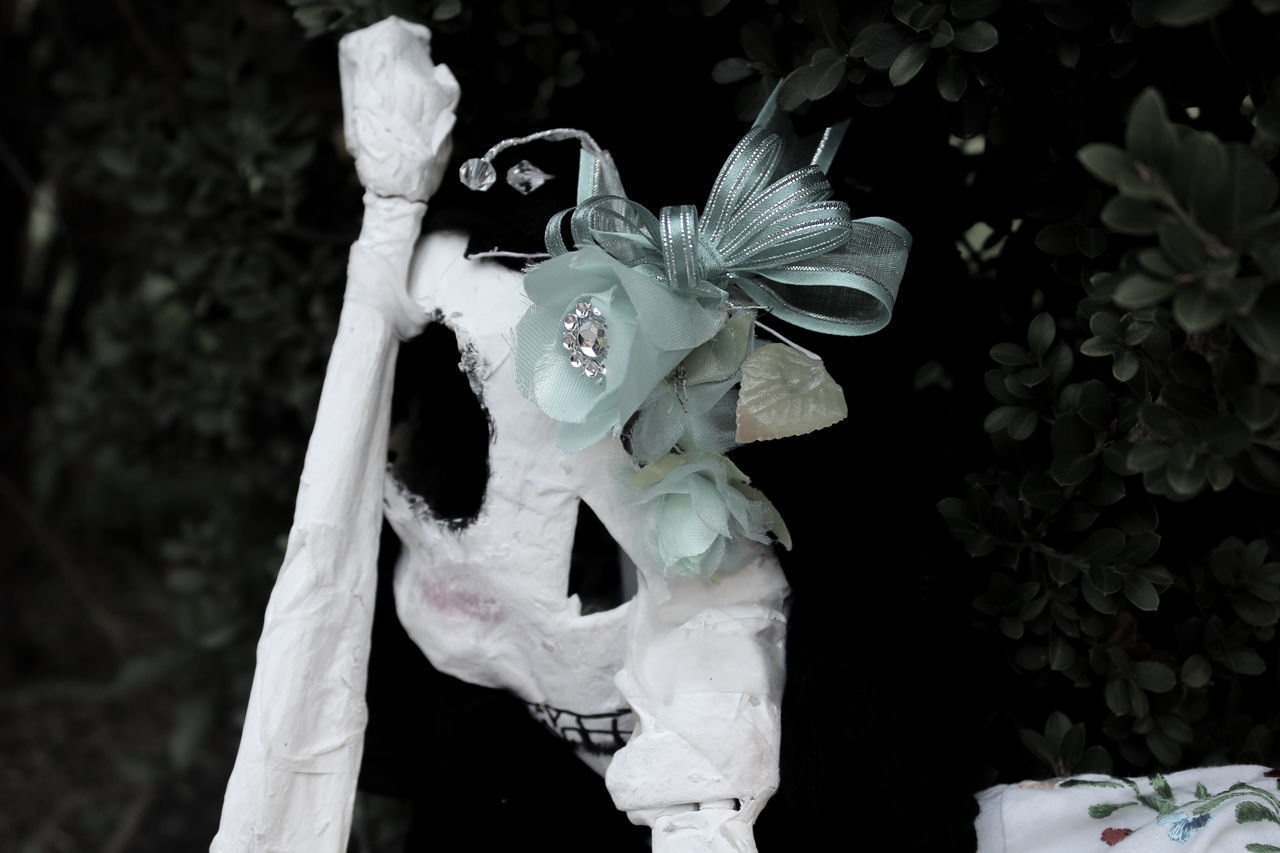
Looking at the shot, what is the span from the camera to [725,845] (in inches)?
28.0

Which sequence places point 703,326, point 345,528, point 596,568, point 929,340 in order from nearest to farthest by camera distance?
point 703,326, point 345,528, point 929,340, point 596,568

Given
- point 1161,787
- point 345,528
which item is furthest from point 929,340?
point 345,528

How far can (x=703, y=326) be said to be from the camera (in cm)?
72

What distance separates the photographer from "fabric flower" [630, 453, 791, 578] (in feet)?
2.41

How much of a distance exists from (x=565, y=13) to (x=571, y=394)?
414mm

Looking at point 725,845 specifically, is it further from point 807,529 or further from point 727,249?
point 727,249

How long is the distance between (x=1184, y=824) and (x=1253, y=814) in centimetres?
4

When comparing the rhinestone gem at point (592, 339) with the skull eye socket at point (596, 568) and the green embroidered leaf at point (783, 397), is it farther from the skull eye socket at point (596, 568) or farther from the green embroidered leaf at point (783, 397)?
the skull eye socket at point (596, 568)

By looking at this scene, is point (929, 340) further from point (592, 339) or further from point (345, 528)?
point (345, 528)

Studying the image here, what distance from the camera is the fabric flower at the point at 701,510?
73cm

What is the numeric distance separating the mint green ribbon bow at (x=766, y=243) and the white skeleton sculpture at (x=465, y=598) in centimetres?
12

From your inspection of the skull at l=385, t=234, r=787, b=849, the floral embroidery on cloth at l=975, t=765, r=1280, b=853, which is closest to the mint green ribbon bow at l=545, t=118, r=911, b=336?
the skull at l=385, t=234, r=787, b=849

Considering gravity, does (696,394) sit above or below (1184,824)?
above

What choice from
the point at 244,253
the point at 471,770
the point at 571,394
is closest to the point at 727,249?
the point at 571,394
